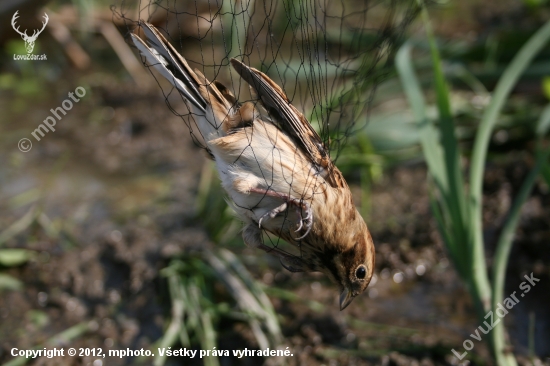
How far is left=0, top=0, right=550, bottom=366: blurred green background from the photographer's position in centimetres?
383

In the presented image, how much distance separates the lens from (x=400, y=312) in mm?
4281

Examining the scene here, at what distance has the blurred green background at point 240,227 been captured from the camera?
383 centimetres

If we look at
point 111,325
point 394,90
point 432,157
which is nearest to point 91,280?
point 111,325

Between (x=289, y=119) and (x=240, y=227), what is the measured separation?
1826mm

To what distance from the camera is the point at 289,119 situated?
2656 mm

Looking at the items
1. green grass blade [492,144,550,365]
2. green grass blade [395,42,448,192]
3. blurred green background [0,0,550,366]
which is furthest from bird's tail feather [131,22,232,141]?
green grass blade [492,144,550,365]

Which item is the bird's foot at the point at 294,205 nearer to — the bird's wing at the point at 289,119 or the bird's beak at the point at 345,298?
the bird's wing at the point at 289,119

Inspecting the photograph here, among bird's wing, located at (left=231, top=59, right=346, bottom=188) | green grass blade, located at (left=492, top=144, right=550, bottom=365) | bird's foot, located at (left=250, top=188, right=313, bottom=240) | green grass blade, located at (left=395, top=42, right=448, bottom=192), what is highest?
bird's wing, located at (left=231, top=59, right=346, bottom=188)

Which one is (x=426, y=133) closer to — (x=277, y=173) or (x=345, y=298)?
(x=345, y=298)

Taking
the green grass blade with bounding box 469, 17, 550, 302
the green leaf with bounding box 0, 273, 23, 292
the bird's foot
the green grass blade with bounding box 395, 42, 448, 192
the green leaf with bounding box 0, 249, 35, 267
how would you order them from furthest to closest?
the green leaf with bounding box 0, 249, 35, 267 < the green leaf with bounding box 0, 273, 23, 292 < the green grass blade with bounding box 395, 42, 448, 192 < the green grass blade with bounding box 469, 17, 550, 302 < the bird's foot

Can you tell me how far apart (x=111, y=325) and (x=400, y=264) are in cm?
207

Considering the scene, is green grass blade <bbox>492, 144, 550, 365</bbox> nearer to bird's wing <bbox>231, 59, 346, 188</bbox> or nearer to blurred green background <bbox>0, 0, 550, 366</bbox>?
blurred green background <bbox>0, 0, 550, 366</bbox>

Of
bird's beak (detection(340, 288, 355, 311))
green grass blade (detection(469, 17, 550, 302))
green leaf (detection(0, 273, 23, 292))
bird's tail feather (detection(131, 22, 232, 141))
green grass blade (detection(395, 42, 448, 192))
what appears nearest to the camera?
bird's tail feather (detection(131, 22, 232, 141))

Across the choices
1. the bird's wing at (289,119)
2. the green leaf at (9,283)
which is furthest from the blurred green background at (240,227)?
the bird's wing at (289,119)
